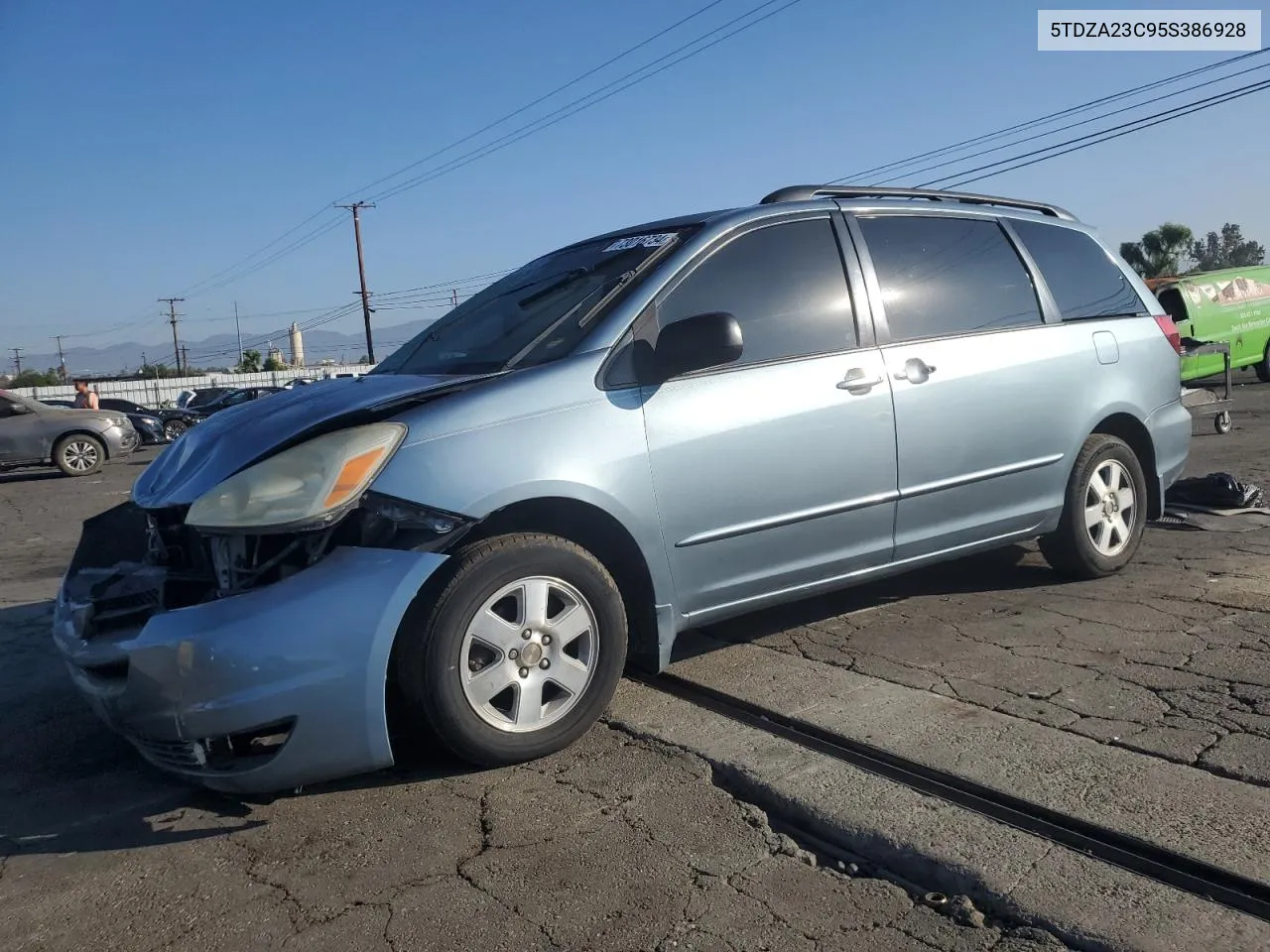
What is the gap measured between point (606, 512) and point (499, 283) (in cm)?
175

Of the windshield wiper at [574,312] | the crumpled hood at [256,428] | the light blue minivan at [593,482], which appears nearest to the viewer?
the light blue minivan at [593,482]

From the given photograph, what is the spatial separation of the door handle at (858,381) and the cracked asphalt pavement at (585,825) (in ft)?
3.51

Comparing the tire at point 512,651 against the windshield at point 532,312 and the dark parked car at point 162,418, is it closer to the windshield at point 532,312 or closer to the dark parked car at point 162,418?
the windshield at point 532,312

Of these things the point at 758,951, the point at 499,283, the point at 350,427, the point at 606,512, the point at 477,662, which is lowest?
the point at 758,951

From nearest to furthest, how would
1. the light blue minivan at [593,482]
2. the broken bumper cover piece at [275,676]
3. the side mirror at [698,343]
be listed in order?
the broken bumper cover piece at [275,676] → the light blue minivan at [593,482] → the side mirror at [698,343]

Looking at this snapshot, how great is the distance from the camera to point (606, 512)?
3.53 m

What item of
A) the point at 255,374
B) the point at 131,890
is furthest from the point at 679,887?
the point at 255,374

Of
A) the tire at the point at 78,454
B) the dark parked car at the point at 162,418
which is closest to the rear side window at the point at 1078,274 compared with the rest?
the tire at the point at 78,454

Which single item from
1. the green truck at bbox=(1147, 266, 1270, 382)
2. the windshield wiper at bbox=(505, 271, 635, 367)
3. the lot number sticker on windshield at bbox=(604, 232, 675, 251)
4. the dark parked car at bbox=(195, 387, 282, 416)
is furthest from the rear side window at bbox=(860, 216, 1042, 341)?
the dark parked car at bbox=(195, 387, 282, 416)

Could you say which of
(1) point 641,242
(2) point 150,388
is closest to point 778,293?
(1) point 641,242

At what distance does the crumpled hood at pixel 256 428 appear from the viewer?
11.1 feet

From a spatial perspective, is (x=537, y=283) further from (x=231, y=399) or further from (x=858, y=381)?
(x=231, y=399)

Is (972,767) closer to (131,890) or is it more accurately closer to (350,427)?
(350,427)

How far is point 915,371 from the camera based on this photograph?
4.37 meters
